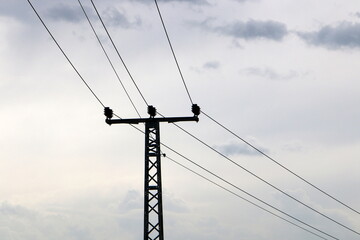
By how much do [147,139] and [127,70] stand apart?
13.2ft

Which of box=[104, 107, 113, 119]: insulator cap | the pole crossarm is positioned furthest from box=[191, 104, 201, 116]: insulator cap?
box=[104, 107, 113, 119]: insulator cap

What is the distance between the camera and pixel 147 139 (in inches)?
816

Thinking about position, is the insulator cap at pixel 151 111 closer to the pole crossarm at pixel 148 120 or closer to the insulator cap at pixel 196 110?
the pole crossarm at pixel 148 120

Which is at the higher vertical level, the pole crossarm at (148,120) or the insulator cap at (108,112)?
the insulator cap at (108,112)

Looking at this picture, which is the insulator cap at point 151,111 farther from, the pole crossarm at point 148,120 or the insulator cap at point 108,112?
the insulator cap at point 108,112

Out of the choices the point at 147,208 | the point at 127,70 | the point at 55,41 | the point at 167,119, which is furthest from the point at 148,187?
the point at 55,41

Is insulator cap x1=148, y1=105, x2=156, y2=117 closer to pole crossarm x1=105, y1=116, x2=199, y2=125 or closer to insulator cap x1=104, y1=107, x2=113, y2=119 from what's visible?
pole crossarm x1=105, y1=116, x2=199, y2=125

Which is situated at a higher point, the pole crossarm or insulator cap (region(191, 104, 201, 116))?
insulator cap (region(191, 104, 201, 116))

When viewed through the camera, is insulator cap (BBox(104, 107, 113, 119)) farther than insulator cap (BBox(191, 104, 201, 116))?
Yes

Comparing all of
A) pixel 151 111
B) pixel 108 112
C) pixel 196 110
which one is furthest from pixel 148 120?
pixel 196 110

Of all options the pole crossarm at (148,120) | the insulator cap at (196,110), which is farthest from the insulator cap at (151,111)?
the insulator cap at (196,110)

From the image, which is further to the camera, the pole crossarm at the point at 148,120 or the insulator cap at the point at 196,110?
the insulator cap at the point at 196,110

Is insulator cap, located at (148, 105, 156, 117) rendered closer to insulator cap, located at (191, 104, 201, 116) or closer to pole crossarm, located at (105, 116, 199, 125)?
pole crossarm, located at (105, 116, 199, 125)

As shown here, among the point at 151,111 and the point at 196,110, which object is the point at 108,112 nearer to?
the point at 151,111
